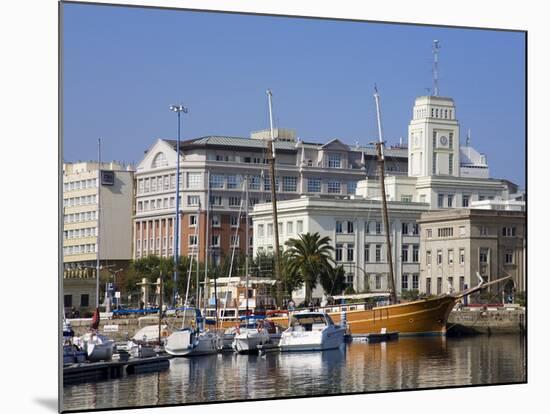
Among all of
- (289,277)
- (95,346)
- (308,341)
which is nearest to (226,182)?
(289,277)

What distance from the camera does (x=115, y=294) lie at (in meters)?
29.4

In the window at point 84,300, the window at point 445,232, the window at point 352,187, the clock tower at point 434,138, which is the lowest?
the window at point 84,300

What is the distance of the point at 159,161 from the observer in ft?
85.5

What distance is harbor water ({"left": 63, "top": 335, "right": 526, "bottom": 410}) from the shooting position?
1834 cm

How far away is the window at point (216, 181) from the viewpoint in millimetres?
29891

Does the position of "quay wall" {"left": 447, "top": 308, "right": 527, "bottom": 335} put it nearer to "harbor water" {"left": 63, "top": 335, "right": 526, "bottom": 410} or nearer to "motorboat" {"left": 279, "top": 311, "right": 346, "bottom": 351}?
"harbor water" {"left": 63, "top": 335, "right": 526, "bottom": 410}

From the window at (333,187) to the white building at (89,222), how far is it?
13.6 ft

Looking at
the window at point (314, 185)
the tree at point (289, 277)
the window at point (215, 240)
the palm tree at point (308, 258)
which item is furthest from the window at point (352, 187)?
the window at point (215, 240)

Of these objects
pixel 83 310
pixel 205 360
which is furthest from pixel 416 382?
pixel 205 360

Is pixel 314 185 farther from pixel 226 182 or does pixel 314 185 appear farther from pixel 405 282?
pixel 405 282

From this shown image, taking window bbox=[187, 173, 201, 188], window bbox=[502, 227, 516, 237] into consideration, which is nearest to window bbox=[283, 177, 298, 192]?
window bbox=[187, 173, 201, 188]

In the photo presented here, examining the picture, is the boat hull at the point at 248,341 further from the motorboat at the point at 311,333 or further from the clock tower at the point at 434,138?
the clock tower at the point at 434,138

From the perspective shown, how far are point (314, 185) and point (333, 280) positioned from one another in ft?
8.73

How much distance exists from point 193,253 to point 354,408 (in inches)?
696
